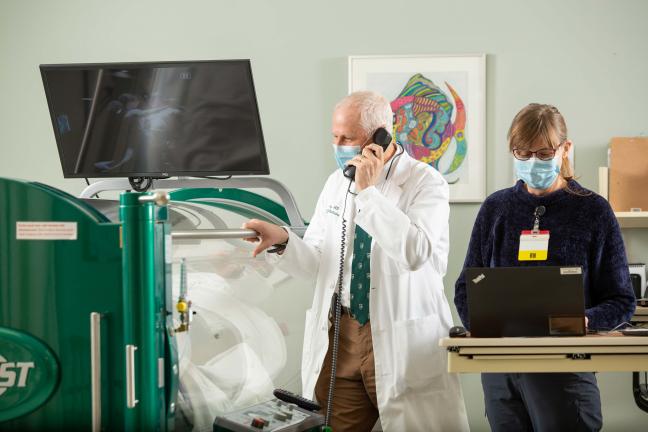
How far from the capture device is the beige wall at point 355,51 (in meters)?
3.09

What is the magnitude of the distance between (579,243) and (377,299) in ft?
1.80

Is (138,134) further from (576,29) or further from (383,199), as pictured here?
(576,29)

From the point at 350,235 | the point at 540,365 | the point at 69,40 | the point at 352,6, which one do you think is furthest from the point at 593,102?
the point at 69,40

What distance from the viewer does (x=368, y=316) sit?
1990 mm

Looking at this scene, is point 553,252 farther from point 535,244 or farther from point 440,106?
point 440,106

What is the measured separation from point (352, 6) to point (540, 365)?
207 centimetres

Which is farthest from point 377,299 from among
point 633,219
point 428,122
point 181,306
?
point 633,219

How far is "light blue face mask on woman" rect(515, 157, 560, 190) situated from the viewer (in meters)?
1.82

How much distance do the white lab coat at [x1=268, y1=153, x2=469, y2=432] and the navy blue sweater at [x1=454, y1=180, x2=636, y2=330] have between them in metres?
0.15

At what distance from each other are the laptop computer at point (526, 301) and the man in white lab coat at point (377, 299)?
37cm

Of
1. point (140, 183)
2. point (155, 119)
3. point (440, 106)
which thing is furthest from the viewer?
point (440, 106)

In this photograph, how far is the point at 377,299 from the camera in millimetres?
1972

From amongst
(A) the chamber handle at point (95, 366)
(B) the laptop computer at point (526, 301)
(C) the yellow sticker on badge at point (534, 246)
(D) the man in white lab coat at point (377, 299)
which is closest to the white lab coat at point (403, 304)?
(D) the man in white lab coat at point (377, 299)

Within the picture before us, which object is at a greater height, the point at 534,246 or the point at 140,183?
the point at 140,183
